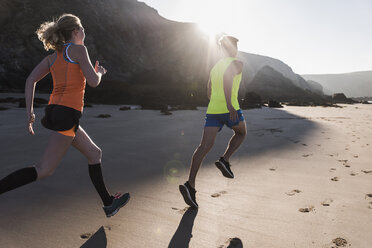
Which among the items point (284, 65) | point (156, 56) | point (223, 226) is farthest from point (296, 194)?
point (284, 65)

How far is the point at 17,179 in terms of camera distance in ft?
5.99

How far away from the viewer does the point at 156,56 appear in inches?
1175

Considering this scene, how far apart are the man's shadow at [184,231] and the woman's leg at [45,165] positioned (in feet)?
3.67

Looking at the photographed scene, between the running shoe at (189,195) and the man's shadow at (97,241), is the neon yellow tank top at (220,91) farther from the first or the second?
the man's shadow at (97,241)

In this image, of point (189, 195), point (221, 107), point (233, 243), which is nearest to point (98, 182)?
point (189, 195)

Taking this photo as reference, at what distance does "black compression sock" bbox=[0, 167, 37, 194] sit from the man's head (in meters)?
2.16

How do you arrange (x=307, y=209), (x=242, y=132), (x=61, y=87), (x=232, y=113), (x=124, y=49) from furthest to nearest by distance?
(x=124, y=49)
(x=242, y=132)
(x=232, y=113)
(x=307, y=209)
(x=61, y=87)

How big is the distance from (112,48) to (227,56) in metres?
26.3

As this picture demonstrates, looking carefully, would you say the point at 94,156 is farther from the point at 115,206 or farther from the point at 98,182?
the point at 115,206

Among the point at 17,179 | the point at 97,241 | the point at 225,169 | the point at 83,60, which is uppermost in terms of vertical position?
the point at 83,60

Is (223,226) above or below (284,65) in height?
below

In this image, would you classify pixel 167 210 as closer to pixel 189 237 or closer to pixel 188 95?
pixel 189 237

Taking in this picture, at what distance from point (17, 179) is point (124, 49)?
90.4ft

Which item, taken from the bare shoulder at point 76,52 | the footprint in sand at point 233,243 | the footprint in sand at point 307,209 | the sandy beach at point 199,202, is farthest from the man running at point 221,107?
the bare shoulder at point 76,52
